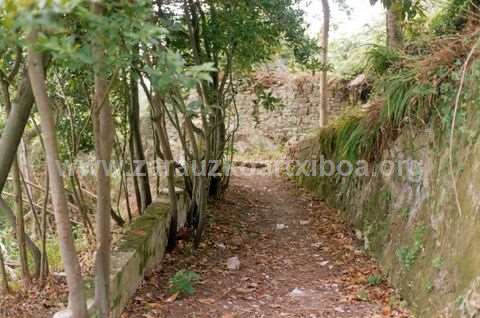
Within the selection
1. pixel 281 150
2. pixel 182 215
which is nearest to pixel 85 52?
pixel 182 215

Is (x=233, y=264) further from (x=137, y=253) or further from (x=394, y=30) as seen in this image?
(x=394, y=30)

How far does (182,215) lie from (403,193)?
2.59m

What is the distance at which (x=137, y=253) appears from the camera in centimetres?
391

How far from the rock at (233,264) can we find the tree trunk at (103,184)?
1.92 metres

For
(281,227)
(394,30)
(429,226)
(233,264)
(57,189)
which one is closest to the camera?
(57,189)

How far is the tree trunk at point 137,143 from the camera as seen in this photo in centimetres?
471

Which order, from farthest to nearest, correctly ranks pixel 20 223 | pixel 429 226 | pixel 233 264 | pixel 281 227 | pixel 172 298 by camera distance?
1. pixel 281 227
2. pixel 233 264
3. pixel 172 298
4. pixel 429 226
5. pixel 20 223

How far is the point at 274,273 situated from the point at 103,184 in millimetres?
2428

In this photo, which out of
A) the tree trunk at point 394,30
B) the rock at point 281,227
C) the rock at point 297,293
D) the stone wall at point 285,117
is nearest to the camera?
the rock at point 297,293

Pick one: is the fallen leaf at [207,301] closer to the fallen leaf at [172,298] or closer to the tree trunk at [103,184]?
the fallen leaf at [172,298]

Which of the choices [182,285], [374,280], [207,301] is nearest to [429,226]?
[374,280]

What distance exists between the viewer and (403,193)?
4.38 m

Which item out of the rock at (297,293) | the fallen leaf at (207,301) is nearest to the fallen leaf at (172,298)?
the fallen leaf at (207,301)

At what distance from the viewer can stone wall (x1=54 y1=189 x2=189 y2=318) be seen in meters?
3.37
